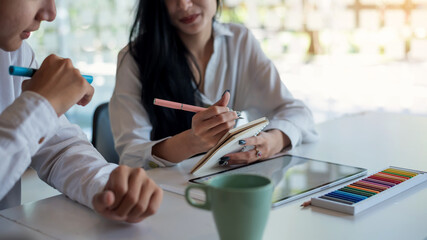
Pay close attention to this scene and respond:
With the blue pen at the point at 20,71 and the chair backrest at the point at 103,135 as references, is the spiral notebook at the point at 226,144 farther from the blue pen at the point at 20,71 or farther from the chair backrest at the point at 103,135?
the chair backrest at the point at 103,135

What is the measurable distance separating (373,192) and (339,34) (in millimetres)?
2712

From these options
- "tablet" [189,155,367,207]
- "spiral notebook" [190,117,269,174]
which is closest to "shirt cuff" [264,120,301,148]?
"tablet" [189,155,367,207]

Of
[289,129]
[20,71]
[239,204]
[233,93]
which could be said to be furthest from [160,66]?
[239,204]

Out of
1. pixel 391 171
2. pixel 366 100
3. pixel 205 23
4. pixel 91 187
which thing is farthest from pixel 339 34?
pixel 91 187

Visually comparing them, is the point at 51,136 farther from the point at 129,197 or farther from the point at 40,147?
the point at 129,197

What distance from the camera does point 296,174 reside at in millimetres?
1110

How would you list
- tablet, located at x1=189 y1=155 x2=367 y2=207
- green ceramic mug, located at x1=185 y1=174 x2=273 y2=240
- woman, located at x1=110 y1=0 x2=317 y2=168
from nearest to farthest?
green ceramic mug, located at x1=185 y1=174 x2=273 y2=240 → tablet, located at x1=189 y1=155 x2=367 y2=207 → woman, located at x1=110 y1=0 x2=317 y2=168

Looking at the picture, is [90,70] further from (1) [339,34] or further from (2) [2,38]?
(2) [2,38]

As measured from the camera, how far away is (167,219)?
87 centimetres

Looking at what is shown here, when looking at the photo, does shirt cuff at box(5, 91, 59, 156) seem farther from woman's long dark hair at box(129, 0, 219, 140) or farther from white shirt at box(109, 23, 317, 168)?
woman's long dark hair at box(129, 0, 219, 140)

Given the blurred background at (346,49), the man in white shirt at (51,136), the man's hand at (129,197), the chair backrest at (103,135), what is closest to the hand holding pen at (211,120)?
the man in white shirt at (51,136)

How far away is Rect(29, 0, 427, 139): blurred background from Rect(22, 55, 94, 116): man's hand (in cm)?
280

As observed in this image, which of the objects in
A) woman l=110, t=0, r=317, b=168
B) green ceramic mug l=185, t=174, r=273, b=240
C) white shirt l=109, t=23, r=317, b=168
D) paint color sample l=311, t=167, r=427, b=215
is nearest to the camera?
green ceramic mug l=185, t=174, r=273, b=240

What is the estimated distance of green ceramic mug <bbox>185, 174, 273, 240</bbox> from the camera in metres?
0.65
